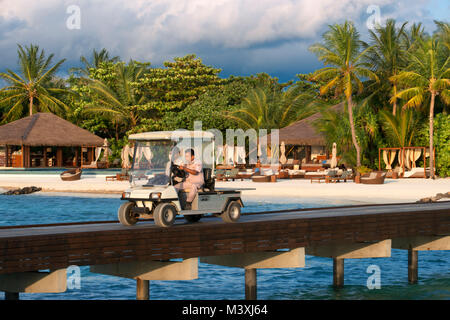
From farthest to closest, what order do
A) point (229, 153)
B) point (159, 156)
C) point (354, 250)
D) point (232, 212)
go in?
point (229, 153) → point (354, 250) → point (232, 212) → point (159, 156)

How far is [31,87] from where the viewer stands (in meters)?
56.2

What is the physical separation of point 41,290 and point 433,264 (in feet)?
35.1

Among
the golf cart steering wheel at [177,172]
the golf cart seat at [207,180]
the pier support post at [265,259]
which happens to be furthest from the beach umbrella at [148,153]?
the pier support post at [265,259]

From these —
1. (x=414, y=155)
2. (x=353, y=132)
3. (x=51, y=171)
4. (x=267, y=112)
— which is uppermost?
(x=267, y=112)

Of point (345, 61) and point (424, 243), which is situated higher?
point (345, 61)

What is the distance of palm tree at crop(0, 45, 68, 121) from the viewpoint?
56062mm

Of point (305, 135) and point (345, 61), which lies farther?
point (305, 135)

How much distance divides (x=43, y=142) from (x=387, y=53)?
2480 cm

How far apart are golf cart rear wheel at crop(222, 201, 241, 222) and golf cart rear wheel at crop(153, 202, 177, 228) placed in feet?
3.52

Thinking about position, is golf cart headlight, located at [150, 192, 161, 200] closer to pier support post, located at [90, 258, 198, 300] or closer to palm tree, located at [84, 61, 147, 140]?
pier support post, located at [90, 258, 198, 300]

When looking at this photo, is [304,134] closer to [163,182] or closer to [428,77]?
[428,77]

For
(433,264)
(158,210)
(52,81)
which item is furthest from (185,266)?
(52,81)

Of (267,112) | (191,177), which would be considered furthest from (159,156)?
(267,112)
